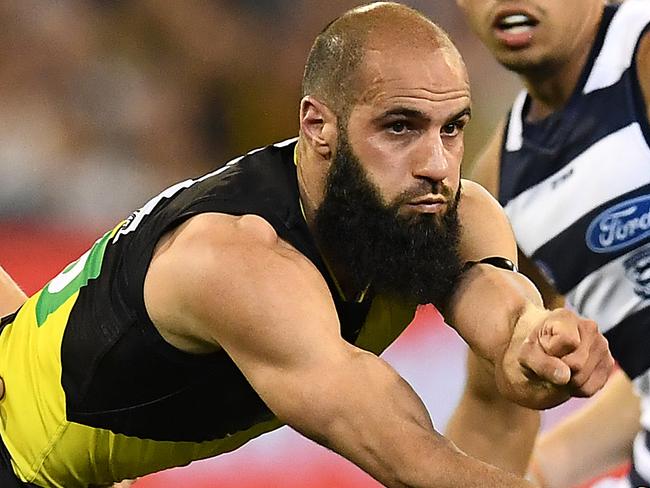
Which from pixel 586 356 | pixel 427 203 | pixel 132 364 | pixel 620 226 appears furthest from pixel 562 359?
pixel 620 226

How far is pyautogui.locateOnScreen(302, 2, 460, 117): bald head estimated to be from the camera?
1966 mm

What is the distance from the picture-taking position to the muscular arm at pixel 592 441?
325cm

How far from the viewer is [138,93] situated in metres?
5.50

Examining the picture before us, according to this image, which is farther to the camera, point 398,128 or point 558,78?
point 558,78

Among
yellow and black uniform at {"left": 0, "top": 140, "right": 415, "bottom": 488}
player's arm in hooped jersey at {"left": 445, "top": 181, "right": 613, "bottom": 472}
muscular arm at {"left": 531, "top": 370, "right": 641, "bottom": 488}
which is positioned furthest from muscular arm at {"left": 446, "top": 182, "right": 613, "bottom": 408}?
muscular arm at {"left": 531, "top": 370, "right": 641, "bottom": 488}

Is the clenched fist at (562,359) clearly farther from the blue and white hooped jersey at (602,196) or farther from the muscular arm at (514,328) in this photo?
the blue and white hooped jersey at (602,196)

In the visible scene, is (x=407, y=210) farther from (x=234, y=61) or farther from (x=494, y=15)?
(x=234, y=61)

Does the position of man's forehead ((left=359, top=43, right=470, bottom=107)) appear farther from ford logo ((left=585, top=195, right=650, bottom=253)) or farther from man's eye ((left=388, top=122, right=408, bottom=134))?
ford logo ((left=585, top=195, right=650, bottom=253))

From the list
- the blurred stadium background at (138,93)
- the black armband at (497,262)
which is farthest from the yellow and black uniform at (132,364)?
the blurred stadium background at (138,93)

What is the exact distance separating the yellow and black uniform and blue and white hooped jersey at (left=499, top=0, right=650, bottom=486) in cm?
70

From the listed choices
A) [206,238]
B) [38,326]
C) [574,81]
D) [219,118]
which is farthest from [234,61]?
[206,238]

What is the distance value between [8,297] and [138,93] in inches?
117

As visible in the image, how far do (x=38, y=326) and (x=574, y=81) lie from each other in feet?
3.98

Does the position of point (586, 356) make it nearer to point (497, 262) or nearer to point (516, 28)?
point (497, 262)
